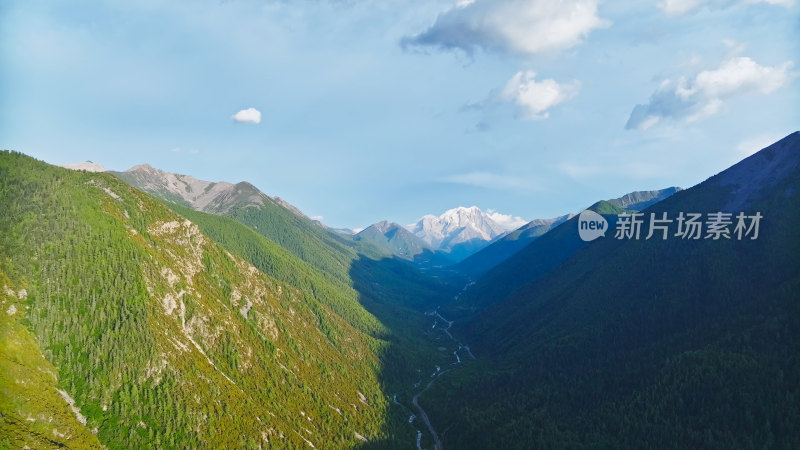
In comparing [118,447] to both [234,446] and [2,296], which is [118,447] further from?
[2,296]

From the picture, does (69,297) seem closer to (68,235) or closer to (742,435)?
(68,235)

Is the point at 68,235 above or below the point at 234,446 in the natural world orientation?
above

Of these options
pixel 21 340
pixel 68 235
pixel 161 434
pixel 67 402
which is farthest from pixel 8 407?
pixel 68 235

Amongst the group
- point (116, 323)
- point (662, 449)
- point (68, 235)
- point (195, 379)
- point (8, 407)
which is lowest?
point (662, 449)

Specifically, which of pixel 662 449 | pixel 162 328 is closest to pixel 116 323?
pixel 162 328

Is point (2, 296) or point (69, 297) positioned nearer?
point (2, 296)

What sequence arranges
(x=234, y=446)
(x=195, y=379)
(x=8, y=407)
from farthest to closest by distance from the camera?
1. (x=195, y=379)
2. (x=234, y=446)
3. (x=8, y=407)

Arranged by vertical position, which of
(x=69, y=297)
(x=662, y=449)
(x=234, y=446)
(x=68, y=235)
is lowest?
(x=662, y=449)

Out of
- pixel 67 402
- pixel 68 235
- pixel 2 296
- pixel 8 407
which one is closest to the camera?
pixel 8 407

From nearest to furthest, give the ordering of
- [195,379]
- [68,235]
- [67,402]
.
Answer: [67,402] → [195,379] → [68,235]
